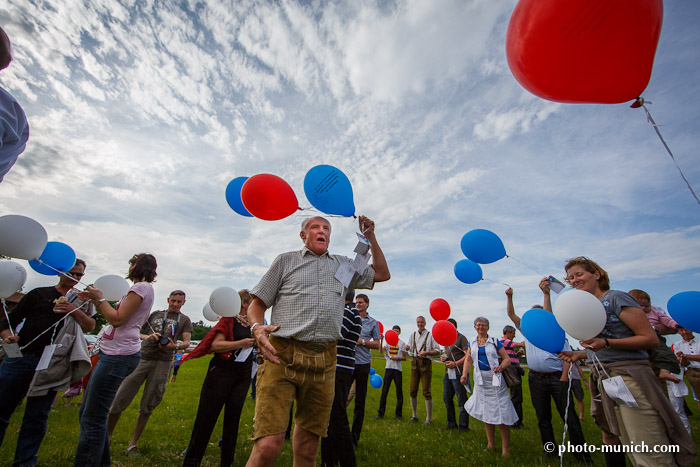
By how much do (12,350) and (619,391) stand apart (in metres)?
5.08

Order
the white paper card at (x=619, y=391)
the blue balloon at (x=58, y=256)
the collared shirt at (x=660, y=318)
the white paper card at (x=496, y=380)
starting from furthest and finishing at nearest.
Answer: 1. the white paper card at (x=496, y=380)
2. the collared shirt at (x=660, y=318)
3. the blue balloon at (x=58, y=256)
4. the white paper card at (x=619, y=391)

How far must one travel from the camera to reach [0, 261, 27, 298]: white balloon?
3.27 m

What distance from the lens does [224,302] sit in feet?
11.7

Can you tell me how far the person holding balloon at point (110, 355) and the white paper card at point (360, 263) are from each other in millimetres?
1999

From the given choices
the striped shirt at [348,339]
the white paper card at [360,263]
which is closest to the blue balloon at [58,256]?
the striped shirt at [348,339]

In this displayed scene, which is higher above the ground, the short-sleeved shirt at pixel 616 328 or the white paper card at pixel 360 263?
the white paper card at pixel 360 263

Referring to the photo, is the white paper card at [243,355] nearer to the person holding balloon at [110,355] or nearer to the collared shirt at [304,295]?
the person holding balloon at [110,355]

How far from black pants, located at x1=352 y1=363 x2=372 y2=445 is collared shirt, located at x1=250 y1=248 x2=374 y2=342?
10.2 feet

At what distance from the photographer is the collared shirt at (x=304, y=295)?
2.27m

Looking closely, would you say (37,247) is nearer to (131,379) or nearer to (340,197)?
(131,379)

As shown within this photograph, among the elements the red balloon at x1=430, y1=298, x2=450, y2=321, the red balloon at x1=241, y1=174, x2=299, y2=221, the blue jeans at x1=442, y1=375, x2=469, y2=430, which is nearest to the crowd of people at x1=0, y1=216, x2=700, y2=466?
the red balloon at x1=241, y1=174, x2=299, y2=221

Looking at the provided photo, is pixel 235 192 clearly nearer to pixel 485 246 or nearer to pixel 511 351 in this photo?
pixel 485 246

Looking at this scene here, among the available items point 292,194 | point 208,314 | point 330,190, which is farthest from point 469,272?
point 208,314

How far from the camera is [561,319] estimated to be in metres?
2.75
